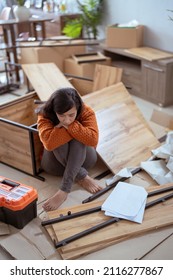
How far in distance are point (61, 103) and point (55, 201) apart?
59 centimetres

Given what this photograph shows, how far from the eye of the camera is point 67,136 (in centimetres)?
213

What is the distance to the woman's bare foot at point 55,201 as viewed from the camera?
6.80 ft

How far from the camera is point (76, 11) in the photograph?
16.0 ft

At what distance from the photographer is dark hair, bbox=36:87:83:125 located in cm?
198

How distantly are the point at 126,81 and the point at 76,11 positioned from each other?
1574 mm

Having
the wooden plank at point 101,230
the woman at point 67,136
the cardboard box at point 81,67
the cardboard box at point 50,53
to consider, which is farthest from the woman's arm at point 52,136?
the cardboard box at point 50,53

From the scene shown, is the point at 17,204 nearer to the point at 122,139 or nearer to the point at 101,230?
the point at 101,230

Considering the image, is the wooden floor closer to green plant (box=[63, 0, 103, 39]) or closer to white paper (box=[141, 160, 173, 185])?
white paper (box=[141, 160, 173, 185])

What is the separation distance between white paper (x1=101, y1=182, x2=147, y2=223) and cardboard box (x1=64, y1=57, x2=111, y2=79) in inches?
83.4

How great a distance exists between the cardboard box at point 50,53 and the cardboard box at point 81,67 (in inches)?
3.5

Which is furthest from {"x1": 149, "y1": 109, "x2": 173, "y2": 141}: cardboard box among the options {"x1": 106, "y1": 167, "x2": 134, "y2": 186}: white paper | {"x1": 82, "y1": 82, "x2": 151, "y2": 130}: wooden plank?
{"x1": 106, "y1": 167, "x2": 134, "y2": 186}: white paper

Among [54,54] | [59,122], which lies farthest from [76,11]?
[59,122]

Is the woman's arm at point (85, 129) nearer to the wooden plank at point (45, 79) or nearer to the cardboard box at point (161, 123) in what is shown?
the wooden plank at point (45, 79)
